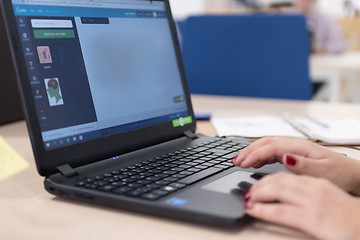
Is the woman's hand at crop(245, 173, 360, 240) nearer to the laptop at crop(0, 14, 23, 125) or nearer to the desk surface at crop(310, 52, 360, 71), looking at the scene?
the laptop at crop(0, 14, 23, 125)

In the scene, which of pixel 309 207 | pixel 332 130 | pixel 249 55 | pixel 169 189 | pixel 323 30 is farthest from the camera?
pixel 323 30

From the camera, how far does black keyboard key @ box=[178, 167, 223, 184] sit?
62 centimetres

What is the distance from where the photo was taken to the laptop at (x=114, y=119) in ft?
1.90

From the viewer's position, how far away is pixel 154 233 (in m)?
0.51

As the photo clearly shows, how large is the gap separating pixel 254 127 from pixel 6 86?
1.95 ft

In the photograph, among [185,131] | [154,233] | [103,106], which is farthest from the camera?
[185,131]

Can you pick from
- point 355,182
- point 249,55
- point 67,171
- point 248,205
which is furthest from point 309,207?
point 249,55

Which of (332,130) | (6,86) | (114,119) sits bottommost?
(332,130)

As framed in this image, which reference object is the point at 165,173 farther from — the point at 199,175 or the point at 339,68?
the point at 339,68

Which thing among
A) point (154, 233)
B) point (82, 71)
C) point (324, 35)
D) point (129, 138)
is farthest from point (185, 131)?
point (324, 35)

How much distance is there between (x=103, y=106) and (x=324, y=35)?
150 inches

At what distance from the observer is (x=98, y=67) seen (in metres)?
0.77

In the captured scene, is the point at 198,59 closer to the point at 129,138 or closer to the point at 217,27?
the point at 217,27

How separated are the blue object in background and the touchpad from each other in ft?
3.77
